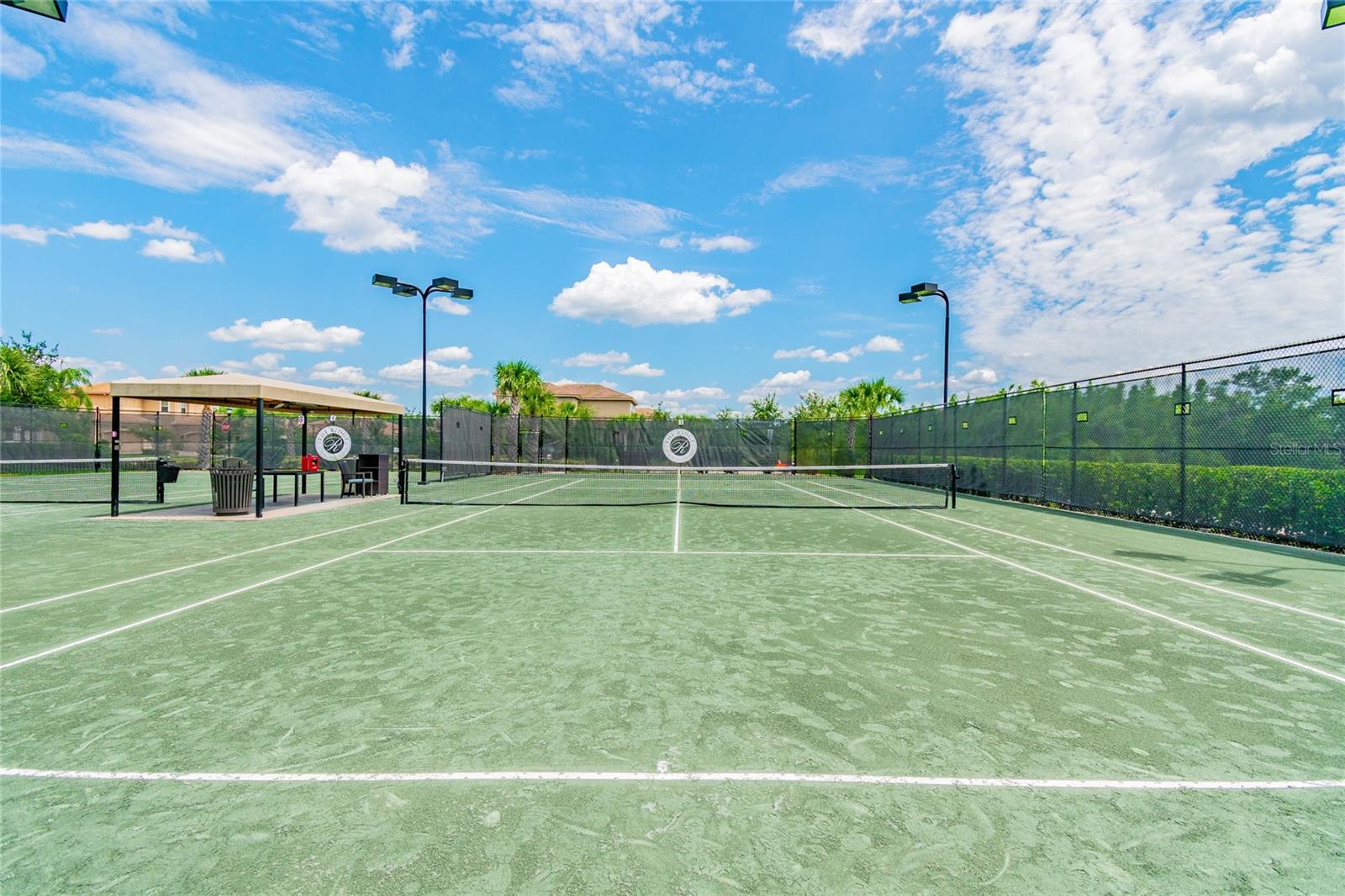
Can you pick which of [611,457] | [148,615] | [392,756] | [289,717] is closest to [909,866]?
[392,756]

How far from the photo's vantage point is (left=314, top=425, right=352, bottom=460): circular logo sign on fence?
24.3m

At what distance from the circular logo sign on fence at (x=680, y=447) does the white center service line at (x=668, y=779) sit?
1075 inches

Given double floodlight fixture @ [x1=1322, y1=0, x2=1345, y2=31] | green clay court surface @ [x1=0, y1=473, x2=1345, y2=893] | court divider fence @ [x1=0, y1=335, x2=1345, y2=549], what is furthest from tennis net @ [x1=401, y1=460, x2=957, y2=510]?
double floodlight fixture @ [x1=1322, y1=0, x2=1345, y2=31]

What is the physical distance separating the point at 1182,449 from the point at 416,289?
21.0 metres

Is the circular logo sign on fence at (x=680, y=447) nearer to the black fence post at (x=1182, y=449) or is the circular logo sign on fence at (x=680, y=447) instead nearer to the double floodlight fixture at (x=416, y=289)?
the double floodlight fixture at (x=416, y=289)

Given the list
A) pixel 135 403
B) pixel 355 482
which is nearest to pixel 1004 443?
pixel 355 482

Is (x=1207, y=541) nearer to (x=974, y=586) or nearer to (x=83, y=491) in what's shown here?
(x=974, y=586)

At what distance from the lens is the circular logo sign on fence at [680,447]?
30.5 metres

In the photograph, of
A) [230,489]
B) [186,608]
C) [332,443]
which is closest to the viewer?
[186,608]

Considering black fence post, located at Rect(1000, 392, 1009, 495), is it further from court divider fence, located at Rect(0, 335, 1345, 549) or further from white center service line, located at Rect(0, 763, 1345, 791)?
white center service line, located at Rect(0, 763, 1345, 791)

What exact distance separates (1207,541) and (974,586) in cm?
675

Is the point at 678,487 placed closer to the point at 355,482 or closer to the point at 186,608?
the point at 355,482

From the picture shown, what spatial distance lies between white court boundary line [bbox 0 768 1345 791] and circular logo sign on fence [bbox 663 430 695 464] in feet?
89.6

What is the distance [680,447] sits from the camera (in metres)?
31.2
